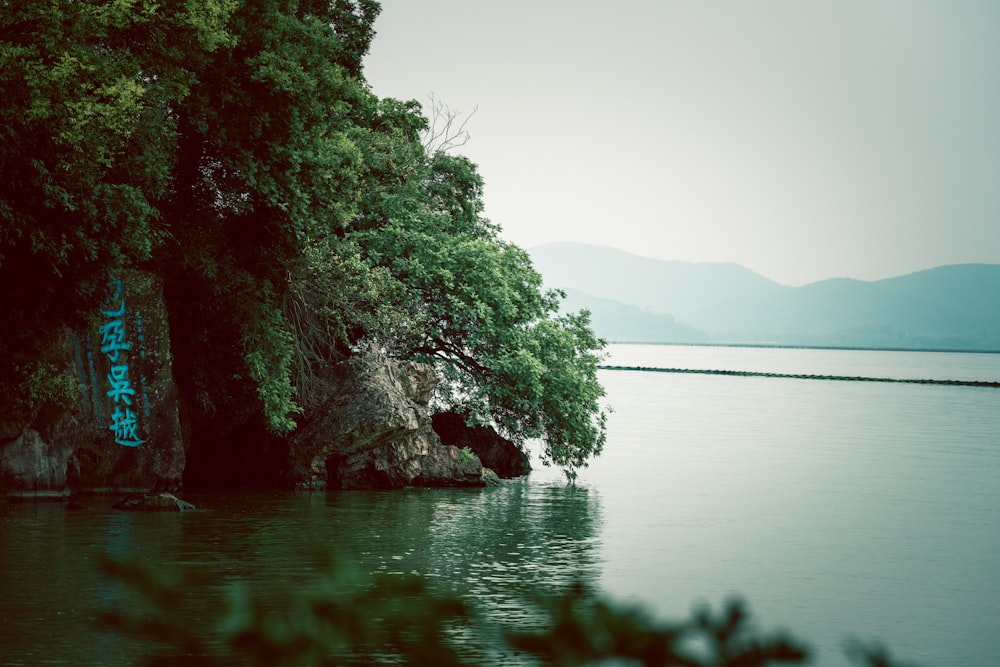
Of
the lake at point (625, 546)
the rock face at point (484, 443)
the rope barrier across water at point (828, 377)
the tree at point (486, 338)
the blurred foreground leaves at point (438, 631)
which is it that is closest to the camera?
the blurred foreground leaves at point (438, 631)

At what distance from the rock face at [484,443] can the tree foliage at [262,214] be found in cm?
63

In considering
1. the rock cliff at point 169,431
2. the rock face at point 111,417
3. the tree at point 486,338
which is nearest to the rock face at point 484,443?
the tree at point 486,338

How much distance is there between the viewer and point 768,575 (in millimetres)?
20453

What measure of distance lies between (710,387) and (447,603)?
10117cm

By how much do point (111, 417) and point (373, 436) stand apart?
5503 mm

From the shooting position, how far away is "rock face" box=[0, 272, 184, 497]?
22969 mm

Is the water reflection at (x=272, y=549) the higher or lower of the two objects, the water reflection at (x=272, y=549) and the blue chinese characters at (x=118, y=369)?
the lower

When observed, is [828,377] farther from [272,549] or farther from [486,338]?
[272,549]

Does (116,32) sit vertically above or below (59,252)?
above

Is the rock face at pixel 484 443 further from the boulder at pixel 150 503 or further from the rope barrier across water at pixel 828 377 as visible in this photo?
Answer: the rope barrier across water at pixel 828 377

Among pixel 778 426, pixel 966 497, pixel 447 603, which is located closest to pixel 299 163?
pixel 966 497

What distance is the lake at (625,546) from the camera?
53.3 feet

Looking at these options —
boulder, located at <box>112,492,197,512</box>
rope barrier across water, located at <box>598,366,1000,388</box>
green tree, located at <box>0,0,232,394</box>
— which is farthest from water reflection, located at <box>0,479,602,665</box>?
rope barrier across water, located at <box>598,366,1000,388</box>

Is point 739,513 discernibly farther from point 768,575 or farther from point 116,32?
point 116,32
